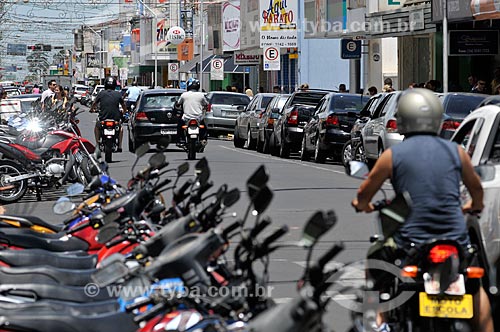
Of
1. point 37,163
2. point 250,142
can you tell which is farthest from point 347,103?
point 37,163

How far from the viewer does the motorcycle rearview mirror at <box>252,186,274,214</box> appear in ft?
15.6

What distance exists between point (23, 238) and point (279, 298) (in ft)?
7.85

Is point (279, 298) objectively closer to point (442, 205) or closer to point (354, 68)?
point (442, 205)

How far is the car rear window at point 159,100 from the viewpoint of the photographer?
2947cm

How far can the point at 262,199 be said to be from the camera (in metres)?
4.77

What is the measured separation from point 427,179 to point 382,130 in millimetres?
15606

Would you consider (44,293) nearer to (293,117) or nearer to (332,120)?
(332,120)

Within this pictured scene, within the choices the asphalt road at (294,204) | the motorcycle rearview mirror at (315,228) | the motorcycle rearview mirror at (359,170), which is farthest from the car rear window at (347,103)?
the motorcycle rearview mirror at (315,228)

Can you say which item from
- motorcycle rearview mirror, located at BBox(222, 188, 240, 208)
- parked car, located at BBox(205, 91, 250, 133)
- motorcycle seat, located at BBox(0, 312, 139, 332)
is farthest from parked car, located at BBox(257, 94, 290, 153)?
motorcycle seat, located at BBox(0, 312, 139, 332)

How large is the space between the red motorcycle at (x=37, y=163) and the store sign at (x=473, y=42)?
14395mm

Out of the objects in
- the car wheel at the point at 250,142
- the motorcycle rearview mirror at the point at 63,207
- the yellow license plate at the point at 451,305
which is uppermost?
the motorcycle rearview mirror at the point at 63,207

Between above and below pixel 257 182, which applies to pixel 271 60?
above

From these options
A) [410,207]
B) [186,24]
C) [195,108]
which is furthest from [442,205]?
[186,24]

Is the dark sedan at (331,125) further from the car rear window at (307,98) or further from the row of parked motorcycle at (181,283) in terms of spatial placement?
the row of parked motorcycle at (181,283)
